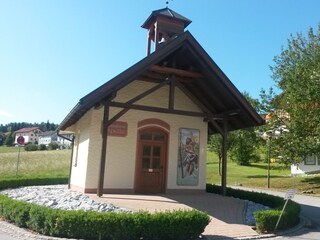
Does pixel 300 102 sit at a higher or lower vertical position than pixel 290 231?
higher

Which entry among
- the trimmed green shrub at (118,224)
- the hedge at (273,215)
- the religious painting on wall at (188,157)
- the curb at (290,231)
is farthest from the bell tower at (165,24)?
the trimmed green shrub at (118,224)

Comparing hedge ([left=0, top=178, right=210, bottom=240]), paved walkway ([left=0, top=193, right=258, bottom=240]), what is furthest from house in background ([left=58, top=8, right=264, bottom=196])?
hedge ([left=0, top=178, right=210, bottom=240])

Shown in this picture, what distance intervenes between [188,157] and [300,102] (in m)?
11.5

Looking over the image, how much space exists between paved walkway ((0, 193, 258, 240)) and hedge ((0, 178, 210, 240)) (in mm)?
416

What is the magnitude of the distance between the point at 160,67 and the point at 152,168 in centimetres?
499

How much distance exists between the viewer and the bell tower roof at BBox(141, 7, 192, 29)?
16.9 metres

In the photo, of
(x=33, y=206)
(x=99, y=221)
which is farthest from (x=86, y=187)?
(x=99, y=221)

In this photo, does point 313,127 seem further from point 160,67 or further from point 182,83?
point 160,67

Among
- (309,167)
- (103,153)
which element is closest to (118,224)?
(103,153)

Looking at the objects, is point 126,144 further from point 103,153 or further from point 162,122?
point 103,153

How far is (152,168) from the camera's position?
1612cm

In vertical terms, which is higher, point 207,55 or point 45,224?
point 207,55

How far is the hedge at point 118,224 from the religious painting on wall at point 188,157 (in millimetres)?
7471

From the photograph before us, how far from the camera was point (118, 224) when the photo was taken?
27.1 ft
